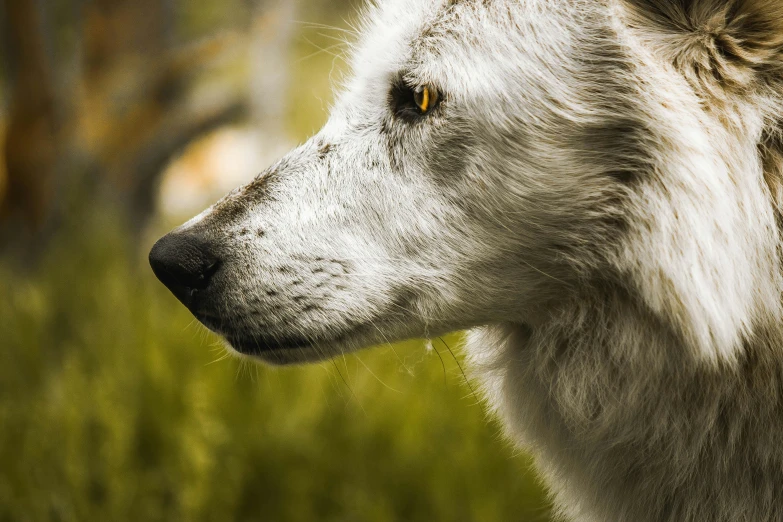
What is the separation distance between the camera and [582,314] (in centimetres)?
185

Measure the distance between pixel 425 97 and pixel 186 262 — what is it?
74cm

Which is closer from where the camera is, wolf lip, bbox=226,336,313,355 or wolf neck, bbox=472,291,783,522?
wolf neck, bbox=472,291,783,522

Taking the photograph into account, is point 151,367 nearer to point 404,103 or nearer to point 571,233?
point 404,103

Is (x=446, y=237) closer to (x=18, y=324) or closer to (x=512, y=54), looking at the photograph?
(x=512, y=54)

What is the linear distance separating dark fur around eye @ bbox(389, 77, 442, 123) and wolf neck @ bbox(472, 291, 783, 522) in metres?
0.62

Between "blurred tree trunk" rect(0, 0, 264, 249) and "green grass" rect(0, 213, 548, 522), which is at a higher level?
"blurred tree trunk" rect(0, 0, 264, 249)

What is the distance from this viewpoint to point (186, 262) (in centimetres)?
192

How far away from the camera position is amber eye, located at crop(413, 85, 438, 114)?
72.9 inches

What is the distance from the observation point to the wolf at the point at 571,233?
165cm

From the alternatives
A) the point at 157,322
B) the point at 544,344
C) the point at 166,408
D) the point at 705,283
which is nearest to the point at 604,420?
the point at 544,344

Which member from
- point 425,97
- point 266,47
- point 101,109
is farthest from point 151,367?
point 266,47

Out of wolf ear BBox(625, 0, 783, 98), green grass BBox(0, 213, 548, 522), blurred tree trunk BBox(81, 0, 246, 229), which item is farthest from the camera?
blurred tree trunk BBox(81, 0, 246, 229)

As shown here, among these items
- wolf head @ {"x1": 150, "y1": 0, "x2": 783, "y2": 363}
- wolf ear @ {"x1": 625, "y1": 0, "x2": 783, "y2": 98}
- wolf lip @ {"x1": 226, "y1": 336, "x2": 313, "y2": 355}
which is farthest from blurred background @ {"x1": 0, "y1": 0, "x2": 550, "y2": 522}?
wolf ear @ {"x1": 625, "y1": 0, "x2": 783, "y2": 98}

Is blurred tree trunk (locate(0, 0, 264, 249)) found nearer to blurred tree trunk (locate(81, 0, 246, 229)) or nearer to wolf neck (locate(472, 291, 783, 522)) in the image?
blurred tree trunk (locate(81, 0, 246, 229))
